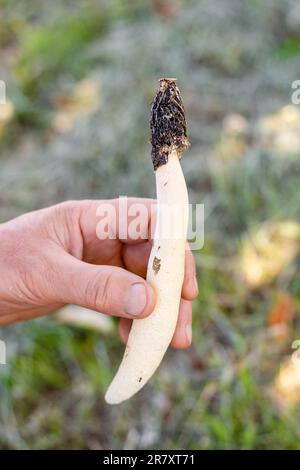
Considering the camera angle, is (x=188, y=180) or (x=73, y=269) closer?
(x=73, y=269)

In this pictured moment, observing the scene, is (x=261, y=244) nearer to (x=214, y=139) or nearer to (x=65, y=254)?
(x=214, y=139)

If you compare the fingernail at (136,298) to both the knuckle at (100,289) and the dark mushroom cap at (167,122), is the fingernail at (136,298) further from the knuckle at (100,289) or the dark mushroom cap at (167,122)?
the dark mushroom cap at (167,122)

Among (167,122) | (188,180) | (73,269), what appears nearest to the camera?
(167,122)

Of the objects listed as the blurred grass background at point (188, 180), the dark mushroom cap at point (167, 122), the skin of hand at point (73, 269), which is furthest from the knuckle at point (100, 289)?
the blurred grass background at point (188, 180)

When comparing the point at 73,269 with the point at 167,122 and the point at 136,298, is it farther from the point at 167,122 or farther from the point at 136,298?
the point at 167,122

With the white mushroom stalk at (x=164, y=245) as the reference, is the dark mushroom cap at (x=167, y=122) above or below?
above

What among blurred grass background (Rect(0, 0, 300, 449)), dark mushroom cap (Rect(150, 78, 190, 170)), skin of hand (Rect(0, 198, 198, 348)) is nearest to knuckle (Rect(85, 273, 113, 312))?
skin of hand (Rect(0, 198, 198, 348))

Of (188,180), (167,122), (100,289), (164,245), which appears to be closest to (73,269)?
(100,289)
